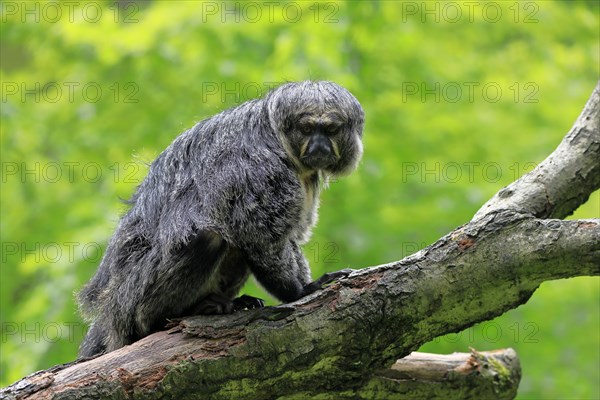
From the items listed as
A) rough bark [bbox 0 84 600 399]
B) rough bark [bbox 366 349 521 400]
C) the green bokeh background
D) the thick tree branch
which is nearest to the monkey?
rough bark [bbox 0 84 600 399]

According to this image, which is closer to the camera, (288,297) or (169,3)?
(288,297)

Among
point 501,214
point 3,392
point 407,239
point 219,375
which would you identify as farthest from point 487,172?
point 3,392

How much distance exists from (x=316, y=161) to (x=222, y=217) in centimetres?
96

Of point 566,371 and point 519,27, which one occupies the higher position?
point 519,27

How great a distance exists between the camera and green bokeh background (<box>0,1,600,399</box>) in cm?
919

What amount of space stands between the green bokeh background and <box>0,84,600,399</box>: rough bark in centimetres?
381

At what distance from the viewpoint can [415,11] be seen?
10.2m

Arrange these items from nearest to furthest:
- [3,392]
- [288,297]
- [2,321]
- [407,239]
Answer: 1. [3,392]
2. [288,297]
3. [407,239]
4. [2,321]

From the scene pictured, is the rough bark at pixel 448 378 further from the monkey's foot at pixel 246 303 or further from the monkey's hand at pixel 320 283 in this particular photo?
the monkey's foot at pixel 246 303

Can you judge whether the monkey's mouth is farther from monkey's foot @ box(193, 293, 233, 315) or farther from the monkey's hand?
monkey's foot @ box(193, 293, 233, 315)

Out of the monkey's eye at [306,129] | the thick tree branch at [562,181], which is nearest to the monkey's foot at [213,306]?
the monkey's eye at [306,129]

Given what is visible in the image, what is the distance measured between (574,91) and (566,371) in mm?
4217

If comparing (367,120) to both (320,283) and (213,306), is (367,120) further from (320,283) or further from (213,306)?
(213,306)

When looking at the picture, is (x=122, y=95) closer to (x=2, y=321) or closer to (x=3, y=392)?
(x=2, y=321)
